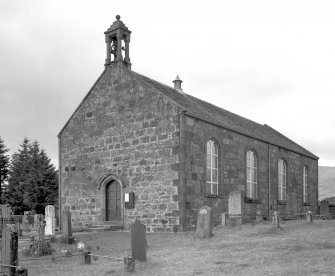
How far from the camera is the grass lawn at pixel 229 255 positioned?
11.7 m

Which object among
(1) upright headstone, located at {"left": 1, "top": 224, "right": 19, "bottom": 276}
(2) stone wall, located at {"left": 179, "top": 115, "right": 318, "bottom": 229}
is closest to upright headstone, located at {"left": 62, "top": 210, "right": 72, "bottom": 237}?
Result: (2) stone wall, located at {"left": 179, "top": 115, "right": 318, "bottom": 229}

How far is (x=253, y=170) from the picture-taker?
28.7 metres

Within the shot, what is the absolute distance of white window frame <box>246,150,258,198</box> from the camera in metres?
28.1

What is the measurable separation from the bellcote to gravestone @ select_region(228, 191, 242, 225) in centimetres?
956

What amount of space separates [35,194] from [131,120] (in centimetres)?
2502

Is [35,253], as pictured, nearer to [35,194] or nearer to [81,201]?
[81,201]

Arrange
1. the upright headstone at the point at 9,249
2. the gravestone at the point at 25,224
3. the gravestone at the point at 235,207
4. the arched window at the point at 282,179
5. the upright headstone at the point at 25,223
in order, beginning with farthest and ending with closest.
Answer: the arched window at the point at 282,179 → the upright headstone at the point at 25,223 → the gravestone at the point at 25,224 → the gravestone at the point at 235,207 → the upright headstone at the point at 9,249

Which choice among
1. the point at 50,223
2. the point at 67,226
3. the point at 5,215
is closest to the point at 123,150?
the point at 50,223

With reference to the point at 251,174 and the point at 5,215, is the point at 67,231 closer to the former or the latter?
the point at 5,215

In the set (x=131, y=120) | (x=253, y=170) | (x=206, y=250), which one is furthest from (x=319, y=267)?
(x=253, y=170)

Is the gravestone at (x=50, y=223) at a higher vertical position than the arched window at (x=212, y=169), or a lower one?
lower

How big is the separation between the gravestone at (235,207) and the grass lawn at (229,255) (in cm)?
196

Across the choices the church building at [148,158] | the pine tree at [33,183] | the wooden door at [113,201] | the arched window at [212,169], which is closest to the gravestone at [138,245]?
the church building at [148,158]

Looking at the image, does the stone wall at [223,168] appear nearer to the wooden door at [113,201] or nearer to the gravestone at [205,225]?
the gravestone at [205,225]
